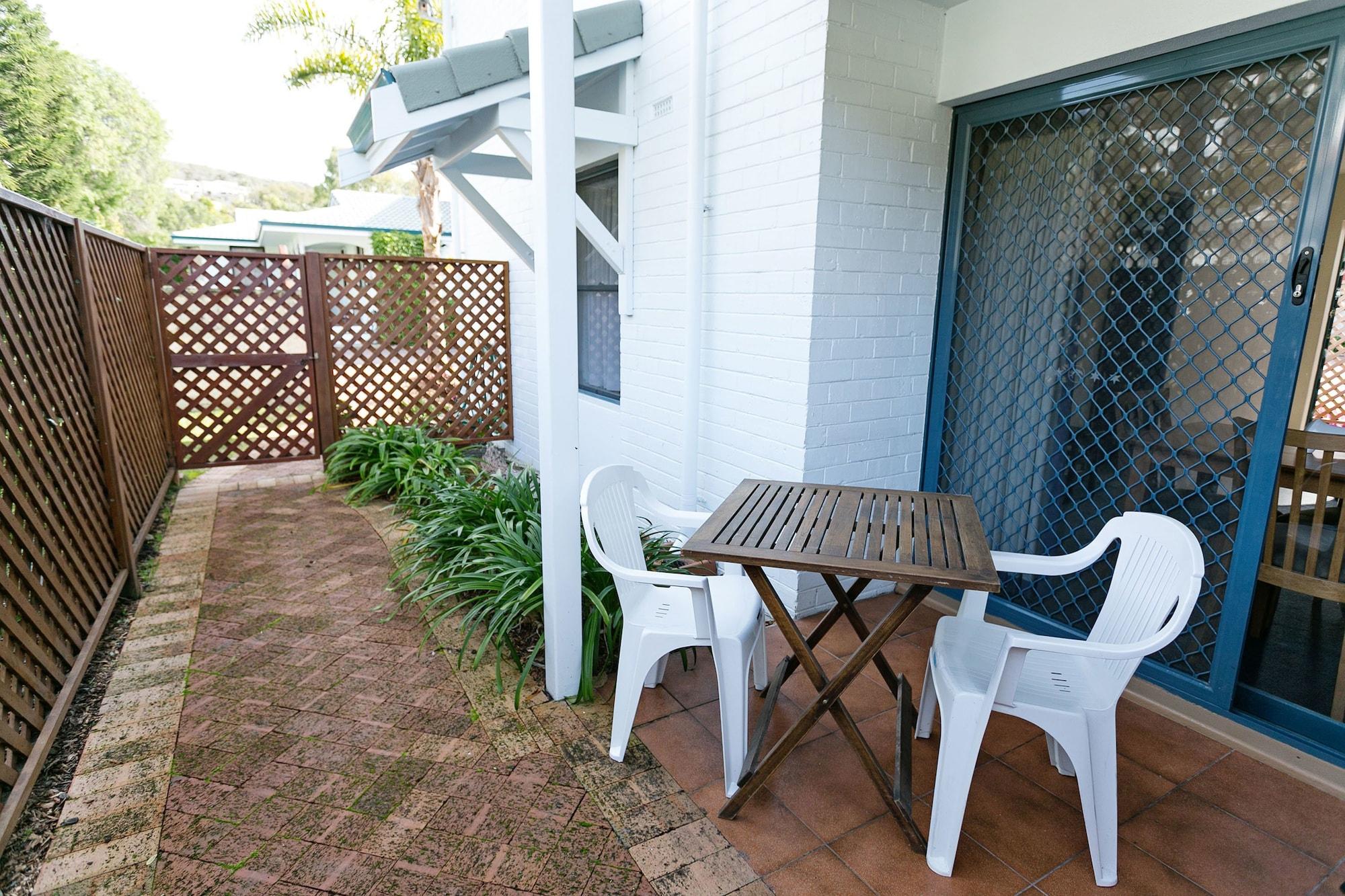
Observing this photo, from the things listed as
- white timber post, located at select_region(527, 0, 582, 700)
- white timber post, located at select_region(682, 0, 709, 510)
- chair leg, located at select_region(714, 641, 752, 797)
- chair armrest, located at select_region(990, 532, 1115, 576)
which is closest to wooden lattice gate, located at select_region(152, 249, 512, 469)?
white timber post, located at select_region(682, 0, 709, 510)

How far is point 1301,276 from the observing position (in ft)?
6.95

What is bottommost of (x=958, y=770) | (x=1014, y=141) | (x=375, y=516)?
Answer: (x=375, y=516)

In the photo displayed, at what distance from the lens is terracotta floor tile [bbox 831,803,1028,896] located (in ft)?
5.71

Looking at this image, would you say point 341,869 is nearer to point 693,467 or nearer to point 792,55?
point 693,467

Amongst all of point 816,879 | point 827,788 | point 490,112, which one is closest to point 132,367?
point 490,112

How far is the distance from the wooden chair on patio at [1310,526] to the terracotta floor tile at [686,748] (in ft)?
6.25

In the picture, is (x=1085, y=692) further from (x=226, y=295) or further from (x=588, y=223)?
(x=226, y=295)

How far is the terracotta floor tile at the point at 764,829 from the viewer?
183 centimetres

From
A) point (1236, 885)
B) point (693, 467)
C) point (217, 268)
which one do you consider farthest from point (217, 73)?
point (1236, 885)

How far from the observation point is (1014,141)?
9.61 ft

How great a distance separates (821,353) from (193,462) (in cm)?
502

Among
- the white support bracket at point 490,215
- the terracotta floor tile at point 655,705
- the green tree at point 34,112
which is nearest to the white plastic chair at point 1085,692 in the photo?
the terracotta floor tile at point 655,705

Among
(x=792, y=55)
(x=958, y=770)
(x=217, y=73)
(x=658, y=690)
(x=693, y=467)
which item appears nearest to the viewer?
(x=958, y=770)

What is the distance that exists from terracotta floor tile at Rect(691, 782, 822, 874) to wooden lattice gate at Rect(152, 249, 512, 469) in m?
4.78
